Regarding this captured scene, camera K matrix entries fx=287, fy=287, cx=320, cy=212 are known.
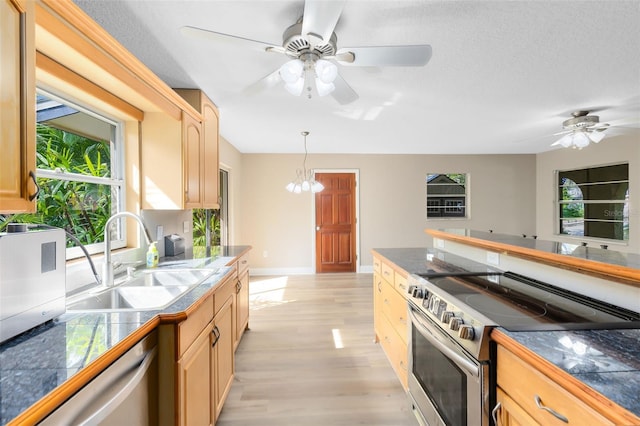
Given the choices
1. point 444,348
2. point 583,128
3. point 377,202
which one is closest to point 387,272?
point 444,348

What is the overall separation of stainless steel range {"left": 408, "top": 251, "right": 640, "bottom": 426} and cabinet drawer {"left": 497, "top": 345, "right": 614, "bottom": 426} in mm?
64

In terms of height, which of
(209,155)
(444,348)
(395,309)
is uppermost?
(209,155)

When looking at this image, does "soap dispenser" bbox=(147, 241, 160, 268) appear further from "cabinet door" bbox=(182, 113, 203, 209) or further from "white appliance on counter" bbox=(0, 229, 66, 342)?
"white appliance on counter" bbox=(0, 229, 66, 342)

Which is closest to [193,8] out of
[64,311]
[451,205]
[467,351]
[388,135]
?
[64,311]

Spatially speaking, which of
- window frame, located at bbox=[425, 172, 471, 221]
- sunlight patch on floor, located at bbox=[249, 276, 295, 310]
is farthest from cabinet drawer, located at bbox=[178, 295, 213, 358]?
window frame, located at bbox=[425, 172, 471, 221]

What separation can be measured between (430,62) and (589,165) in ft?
15.7

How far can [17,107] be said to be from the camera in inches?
35.9

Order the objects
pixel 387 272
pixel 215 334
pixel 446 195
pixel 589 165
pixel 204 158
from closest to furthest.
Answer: pixel 215 334
pixel 387 272
pixel 204 158
pixel 589 165
pixel 446 195

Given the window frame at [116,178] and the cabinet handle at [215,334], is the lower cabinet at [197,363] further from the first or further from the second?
the window frame at [116,178]

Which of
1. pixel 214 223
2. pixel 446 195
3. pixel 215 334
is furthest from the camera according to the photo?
pixel 446 195

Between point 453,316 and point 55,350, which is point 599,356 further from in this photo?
point 55,350

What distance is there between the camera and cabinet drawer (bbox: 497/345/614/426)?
2.30 feet

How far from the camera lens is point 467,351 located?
3.63 feet

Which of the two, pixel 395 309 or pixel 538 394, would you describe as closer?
pixel 538 394
